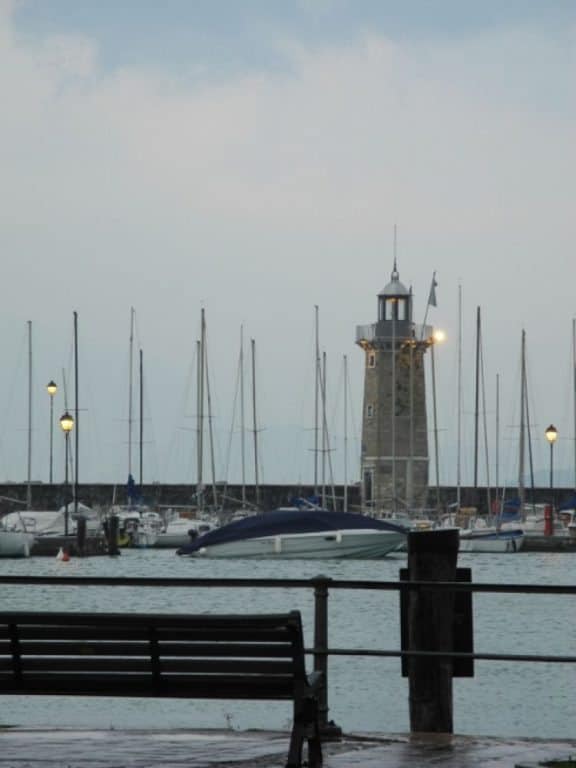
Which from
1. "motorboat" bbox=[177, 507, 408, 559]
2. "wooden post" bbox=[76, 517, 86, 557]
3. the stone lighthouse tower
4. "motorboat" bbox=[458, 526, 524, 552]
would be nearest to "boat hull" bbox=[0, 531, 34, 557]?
"wooden post" bbox=[76, 517, 86, 557]

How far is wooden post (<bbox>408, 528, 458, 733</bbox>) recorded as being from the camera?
11.9 m

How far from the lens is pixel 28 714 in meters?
30.6

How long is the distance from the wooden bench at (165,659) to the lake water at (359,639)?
17.5 feet

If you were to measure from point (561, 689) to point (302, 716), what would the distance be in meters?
29.1

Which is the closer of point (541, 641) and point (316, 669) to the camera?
point (316, 669)

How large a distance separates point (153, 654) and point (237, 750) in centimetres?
123

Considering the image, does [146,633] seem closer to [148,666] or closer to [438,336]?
[148,666]

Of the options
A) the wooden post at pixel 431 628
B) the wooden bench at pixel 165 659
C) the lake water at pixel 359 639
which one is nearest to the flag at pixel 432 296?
the lake water at pixel 359 639

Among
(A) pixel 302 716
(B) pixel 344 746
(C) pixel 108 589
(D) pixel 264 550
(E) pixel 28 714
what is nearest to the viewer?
(A) pixel 302 716

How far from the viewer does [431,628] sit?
1212cm

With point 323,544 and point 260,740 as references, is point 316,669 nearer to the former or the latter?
point 260,740

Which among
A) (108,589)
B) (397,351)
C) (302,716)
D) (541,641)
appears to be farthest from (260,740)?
(397,351)

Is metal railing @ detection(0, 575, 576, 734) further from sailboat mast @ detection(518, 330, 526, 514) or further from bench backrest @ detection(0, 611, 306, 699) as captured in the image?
sailboat mast @ detection(518, 330, 526, 514)

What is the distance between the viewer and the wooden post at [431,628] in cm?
1195
